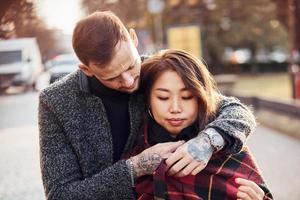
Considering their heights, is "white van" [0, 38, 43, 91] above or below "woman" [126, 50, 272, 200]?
above

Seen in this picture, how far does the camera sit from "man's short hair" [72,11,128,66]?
6.71 feet

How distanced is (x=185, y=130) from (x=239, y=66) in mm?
34542

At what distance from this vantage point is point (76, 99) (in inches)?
87.1

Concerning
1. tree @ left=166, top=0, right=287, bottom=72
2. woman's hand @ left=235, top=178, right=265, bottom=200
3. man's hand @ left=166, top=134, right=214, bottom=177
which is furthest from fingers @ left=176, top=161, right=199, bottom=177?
tree @ left=166, top=0, right=287, bottom=72

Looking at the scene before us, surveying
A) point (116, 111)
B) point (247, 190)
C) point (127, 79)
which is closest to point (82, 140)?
point (116, 111)

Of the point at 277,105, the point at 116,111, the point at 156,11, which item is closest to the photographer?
the point at 116,111

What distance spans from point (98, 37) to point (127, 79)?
0.20m

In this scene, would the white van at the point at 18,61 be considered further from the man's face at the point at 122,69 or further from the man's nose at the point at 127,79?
the man's nose at the point at 127,79

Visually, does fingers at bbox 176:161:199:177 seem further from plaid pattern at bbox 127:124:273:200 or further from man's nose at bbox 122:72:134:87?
man's nose at bbox 122:72:134:87

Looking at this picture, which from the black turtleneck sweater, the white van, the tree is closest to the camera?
the white van

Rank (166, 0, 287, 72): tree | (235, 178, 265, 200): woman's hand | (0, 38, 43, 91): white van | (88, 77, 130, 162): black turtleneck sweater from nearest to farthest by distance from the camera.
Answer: (0, 38, 43, 91): white van
(235, 178, 265, 200): woman's hand
(88, 77, 130, 162): black turtleneck sweater
(166, 0, 287, 72): tree

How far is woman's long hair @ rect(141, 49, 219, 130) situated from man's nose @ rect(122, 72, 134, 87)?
193 millimetres

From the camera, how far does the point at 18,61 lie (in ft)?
6.68

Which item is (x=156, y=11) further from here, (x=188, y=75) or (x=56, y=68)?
(x=188, y=75)
